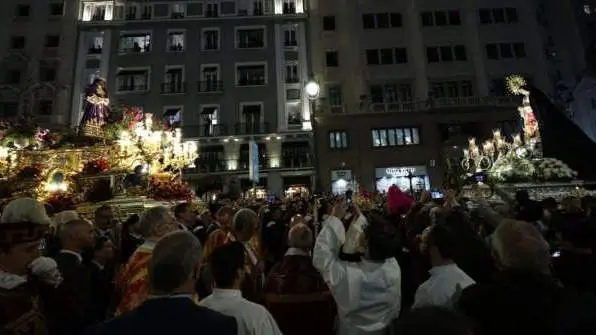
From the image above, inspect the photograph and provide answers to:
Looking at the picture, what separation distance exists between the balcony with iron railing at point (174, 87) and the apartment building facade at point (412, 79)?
12683mm

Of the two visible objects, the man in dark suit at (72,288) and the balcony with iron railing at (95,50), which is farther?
the balcony with iron railing at (95,50)

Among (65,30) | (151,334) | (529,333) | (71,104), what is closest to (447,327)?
(529,333)

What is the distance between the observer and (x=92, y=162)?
1305cm

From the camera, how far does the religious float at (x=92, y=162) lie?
12.0 m

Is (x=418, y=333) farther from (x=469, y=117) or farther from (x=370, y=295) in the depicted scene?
(x=469, y=117)

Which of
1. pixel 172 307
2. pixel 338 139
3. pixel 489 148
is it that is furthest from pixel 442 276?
pixel 338 139

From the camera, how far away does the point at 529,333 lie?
219 cm

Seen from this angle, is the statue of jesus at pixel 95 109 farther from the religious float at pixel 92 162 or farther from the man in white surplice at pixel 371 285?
the man in white surplice at pixel 371 285

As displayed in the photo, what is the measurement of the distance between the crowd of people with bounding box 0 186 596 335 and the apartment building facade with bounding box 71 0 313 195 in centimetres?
2788

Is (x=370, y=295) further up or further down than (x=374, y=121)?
further down

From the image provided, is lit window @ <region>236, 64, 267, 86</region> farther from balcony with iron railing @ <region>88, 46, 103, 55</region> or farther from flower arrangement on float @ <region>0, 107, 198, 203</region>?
flower arrangement on float @ <region>0, 107, 198, 203</region>

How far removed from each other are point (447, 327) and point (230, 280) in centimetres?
178

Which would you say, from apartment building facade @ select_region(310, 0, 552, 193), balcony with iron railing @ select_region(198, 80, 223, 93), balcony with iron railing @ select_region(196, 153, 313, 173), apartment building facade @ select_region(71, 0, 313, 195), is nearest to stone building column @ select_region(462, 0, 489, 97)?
apartment building facade @ select_region(310, 0, 552, 193)

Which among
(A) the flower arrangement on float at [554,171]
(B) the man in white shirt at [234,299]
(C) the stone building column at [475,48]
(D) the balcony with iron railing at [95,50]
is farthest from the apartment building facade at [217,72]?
(B) the man in white shirt at [234,299]
